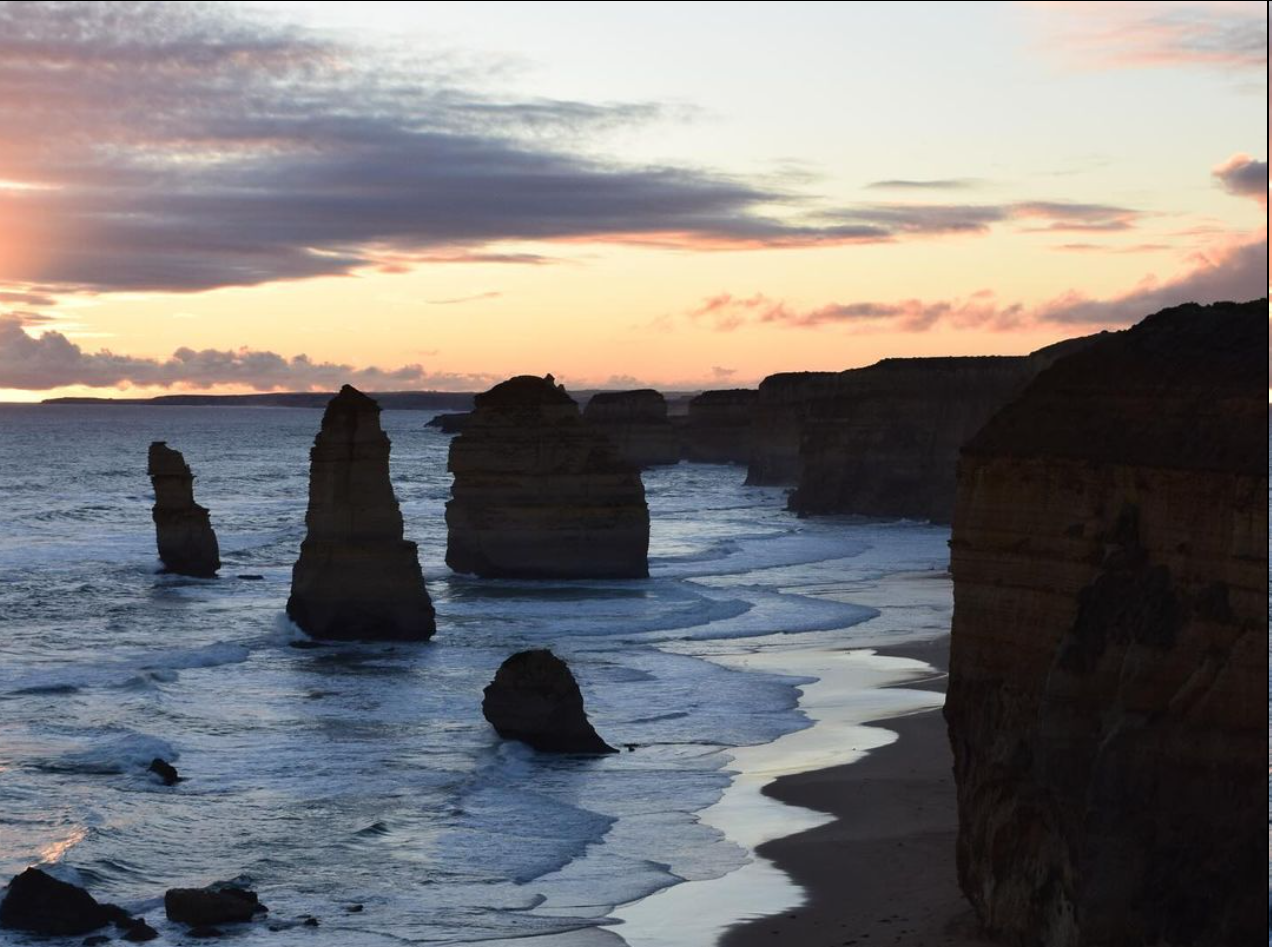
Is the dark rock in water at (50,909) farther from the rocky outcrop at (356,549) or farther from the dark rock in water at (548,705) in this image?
the rocky outcrop at (356,549)

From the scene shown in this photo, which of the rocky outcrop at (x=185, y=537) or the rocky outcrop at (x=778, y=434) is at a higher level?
the rocky outcrop at (x=778, y=434)

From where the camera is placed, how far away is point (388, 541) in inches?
1732

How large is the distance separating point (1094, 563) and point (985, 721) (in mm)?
2457

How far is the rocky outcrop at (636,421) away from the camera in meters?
160

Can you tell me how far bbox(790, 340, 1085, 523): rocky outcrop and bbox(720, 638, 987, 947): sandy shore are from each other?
2438 inches

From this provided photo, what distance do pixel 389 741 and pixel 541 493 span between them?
26423 millimetres

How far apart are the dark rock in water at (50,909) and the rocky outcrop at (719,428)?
14523 cm

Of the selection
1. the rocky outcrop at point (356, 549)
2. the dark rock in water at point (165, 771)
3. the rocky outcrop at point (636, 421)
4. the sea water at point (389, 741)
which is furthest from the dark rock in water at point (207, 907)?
the rocky outcrop at point (636, 421)

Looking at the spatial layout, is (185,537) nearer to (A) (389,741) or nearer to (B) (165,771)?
(A) (389,741)

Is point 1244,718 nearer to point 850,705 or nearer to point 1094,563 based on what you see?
point 1094,563

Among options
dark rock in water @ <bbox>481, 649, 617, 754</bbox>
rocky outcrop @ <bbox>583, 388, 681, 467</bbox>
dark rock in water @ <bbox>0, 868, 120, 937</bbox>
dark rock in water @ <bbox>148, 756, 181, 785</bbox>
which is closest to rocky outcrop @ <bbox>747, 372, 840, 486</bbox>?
rocky outcrop @ <bbox>583, 388, 681, 467</bbox>

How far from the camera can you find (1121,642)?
1548 centimetres

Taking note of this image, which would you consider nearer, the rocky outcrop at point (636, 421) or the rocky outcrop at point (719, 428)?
the rocky outcrop at point (636, 421)

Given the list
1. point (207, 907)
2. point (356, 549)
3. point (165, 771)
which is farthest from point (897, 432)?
point (207, 907)
